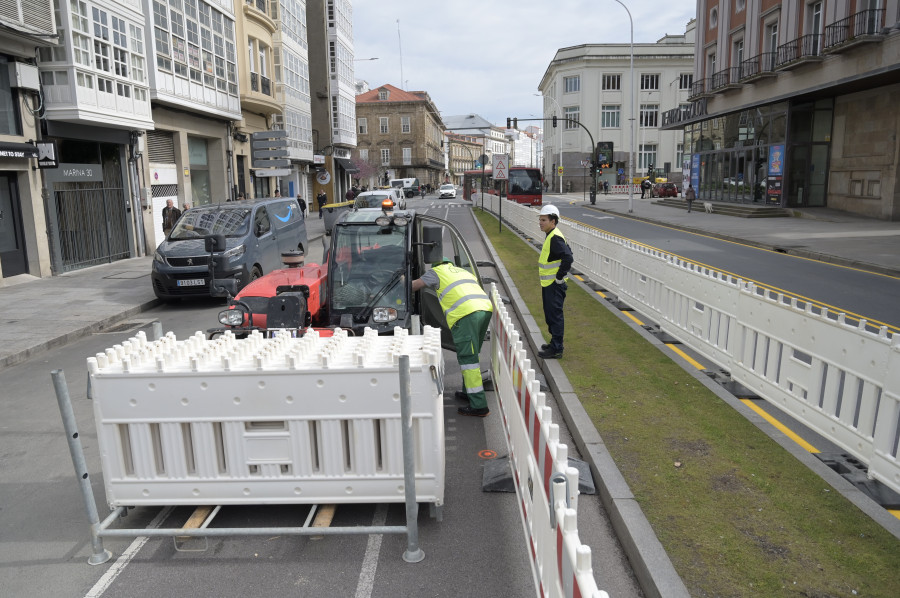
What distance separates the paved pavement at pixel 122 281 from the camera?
1043 centimetres

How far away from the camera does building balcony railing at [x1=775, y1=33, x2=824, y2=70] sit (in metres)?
27.1

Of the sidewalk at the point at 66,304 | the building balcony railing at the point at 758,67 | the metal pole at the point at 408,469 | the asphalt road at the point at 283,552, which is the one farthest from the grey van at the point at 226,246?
the building balcony railing at the point at 758,67

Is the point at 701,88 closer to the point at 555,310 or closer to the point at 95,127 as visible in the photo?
the point at 95,127

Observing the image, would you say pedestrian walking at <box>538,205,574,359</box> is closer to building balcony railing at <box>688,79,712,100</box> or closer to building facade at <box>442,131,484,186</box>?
building balcony railing at <box>688,79,712,100</box>

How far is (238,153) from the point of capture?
29250 mm

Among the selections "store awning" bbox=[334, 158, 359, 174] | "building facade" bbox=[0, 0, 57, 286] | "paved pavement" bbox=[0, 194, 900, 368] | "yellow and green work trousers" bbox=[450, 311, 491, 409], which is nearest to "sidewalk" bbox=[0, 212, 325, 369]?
"paved pavement" bbox=[0, 194, 900, 368]

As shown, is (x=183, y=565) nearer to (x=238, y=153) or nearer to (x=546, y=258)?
(x=546, y=258)

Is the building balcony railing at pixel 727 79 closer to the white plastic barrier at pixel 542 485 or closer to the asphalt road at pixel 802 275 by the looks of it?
the asphalt road at pixel 802 275

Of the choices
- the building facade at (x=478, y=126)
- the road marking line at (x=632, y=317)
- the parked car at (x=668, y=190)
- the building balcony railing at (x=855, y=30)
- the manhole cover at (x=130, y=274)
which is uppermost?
the building facade at (x=478, y=126)

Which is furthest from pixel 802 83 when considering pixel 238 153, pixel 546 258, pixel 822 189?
pixel 546 258

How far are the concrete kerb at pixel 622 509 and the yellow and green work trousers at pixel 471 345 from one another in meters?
0.87

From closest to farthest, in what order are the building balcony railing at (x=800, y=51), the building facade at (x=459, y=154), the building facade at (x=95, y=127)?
the building facade at (x=95, y=127) < the building balcony railing at (x=800, y=51) < the building facade at (x=459, y=154)

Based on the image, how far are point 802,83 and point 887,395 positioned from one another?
29.7m

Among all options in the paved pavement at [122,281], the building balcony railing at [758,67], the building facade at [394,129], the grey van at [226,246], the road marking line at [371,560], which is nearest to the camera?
the road marking line at [371,560]
